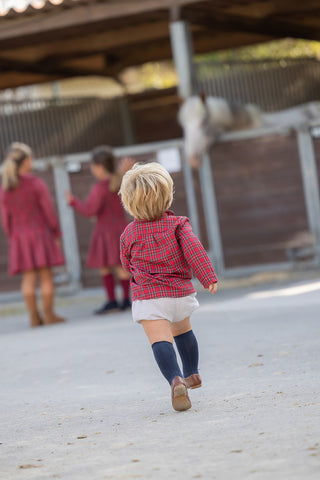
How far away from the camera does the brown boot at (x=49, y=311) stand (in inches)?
310

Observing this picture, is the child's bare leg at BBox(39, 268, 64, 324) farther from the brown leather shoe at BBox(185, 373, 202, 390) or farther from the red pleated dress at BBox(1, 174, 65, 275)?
the brown leather shoe at BBox(185, 373, 202, 390)

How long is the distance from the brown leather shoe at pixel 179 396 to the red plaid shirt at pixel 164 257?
16.5 inches

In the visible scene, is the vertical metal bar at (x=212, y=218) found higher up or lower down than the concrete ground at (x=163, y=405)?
higher up

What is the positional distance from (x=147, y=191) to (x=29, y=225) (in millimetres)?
4201

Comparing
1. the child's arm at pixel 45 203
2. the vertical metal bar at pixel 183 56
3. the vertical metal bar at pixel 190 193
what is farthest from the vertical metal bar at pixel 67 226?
the child's arm at pixel 45 203

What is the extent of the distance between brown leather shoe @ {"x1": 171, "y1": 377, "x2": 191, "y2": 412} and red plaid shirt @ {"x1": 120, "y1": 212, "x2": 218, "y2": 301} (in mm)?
418

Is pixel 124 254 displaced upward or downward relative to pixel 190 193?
downward

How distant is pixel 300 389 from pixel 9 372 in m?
2.38

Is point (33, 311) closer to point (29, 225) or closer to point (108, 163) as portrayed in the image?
point (29, 225)

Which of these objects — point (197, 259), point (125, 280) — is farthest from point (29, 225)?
point (197, 259)

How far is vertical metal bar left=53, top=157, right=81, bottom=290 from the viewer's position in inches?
397

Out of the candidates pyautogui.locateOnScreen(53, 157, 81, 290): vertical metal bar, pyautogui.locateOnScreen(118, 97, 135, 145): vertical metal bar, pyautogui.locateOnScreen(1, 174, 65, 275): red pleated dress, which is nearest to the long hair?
pyautogui.locateOnScreen(1, 174, 65, 275): red pleated dress

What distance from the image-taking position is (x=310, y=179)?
937 centimetres

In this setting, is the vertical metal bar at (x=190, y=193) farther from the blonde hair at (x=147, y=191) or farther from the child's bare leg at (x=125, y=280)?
the blonde hair at (x=147, y=191)
